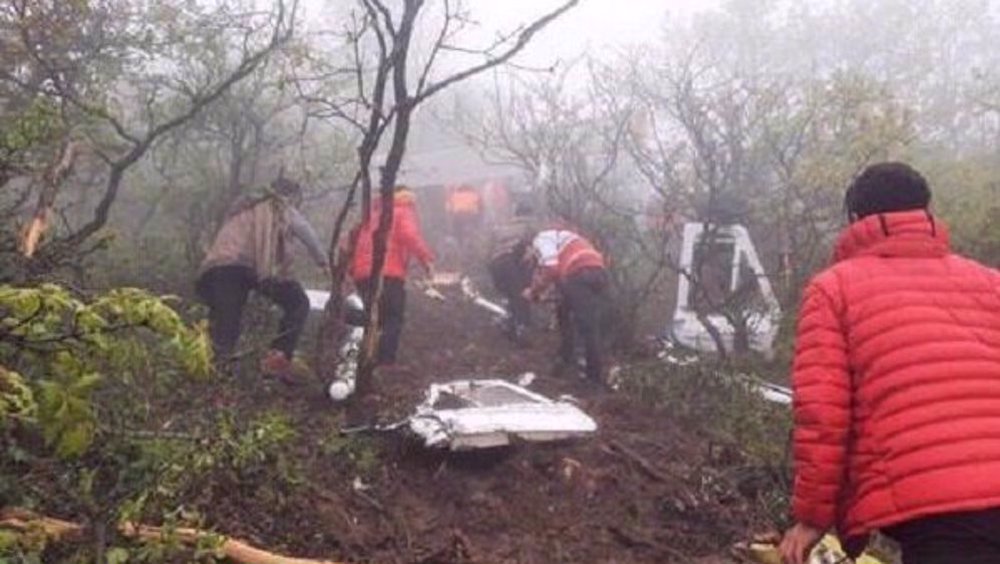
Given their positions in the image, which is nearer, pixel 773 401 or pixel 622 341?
pixel 773 401

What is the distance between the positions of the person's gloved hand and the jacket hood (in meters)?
0.77

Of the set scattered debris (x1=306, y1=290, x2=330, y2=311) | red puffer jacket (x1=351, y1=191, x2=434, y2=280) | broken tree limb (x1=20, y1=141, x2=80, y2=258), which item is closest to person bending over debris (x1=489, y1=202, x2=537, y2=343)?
red puffer jacket (x1=351, y1=191, x2=434, y2=280)

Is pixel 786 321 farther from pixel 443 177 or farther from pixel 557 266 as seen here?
pixel 443 177

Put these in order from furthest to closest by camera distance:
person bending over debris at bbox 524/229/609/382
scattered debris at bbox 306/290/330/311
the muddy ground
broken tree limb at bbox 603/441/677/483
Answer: scattered debris at bbox 306/290/330/311 → person bending over debris at bbox 524/229/609/382 → broken tree limb at bbox 603/441/677/483 → the muddy ground

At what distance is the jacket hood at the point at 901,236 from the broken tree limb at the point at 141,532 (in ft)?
7.61

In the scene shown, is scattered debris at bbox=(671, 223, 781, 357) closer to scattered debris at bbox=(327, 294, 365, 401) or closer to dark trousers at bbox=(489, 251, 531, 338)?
dark trousers at bbox=(489, 251, 531, 338)

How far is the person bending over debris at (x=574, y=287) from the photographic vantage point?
26.1 ft

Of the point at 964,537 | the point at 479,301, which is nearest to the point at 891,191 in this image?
the point at 964,537

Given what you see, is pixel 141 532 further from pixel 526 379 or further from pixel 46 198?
pixel 526 379

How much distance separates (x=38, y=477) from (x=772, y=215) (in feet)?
23.9

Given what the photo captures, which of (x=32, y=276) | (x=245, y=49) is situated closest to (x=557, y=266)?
(x=245, y=49)

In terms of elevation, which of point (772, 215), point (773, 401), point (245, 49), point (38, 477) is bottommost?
point (773, 401)

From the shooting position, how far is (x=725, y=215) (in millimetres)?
9352

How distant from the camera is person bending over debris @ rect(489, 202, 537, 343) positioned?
9.80 m
